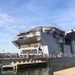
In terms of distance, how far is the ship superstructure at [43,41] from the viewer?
233ft

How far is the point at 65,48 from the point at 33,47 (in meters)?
17.9

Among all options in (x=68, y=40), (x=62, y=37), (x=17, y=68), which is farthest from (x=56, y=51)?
(x=17, y=68)

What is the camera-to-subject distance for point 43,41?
70.1 m

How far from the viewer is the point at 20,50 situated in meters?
82.6

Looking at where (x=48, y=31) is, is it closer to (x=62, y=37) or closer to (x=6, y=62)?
(x=62, y=37)

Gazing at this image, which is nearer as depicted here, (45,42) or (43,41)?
(43,41)

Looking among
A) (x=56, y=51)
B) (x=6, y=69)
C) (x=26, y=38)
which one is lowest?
(x=6, y=69)

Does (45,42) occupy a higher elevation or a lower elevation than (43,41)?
lower

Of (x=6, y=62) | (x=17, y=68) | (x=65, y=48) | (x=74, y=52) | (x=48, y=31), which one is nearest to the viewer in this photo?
(x=17, y=68)

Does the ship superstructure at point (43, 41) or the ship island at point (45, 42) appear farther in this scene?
the ship superstructure at point (43, 41)

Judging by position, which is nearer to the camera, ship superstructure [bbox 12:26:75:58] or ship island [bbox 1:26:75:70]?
ship island [bbox 1:26:75:70]

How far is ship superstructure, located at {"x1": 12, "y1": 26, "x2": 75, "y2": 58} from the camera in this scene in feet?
233

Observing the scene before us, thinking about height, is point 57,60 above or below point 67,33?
below

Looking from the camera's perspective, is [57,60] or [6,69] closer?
[6,69]
